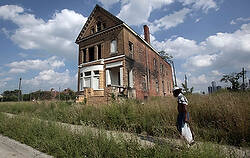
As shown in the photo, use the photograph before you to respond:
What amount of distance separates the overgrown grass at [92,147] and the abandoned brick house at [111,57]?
299 inches

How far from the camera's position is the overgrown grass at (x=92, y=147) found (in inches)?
88.8

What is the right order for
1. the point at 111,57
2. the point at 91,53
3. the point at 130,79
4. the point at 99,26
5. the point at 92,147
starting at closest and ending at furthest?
the point at 92,147
the point at 111,57
the point at 130,79
the point at 99,26
the point at 91,53

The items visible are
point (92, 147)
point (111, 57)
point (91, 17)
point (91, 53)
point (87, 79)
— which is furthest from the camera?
point (91, 53)

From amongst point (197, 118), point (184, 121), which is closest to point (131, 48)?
point (197, 118)

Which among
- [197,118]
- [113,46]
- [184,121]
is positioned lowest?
[197,118]

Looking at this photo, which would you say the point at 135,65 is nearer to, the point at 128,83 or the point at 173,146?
the point at 128,83

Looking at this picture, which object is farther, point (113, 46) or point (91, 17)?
point (91, 17)

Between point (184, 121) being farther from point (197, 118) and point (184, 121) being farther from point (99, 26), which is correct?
point (99, 26)

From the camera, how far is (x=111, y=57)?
49.6 ft

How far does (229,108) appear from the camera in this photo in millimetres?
4062

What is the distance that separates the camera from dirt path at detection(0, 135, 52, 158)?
340 centimetres

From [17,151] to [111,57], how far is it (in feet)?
40.2

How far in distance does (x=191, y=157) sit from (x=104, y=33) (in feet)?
52.7

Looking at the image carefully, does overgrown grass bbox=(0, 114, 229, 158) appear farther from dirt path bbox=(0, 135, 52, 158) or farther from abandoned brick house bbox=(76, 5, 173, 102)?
abandoned brick house bbox=(76, 5, 173, 102)
